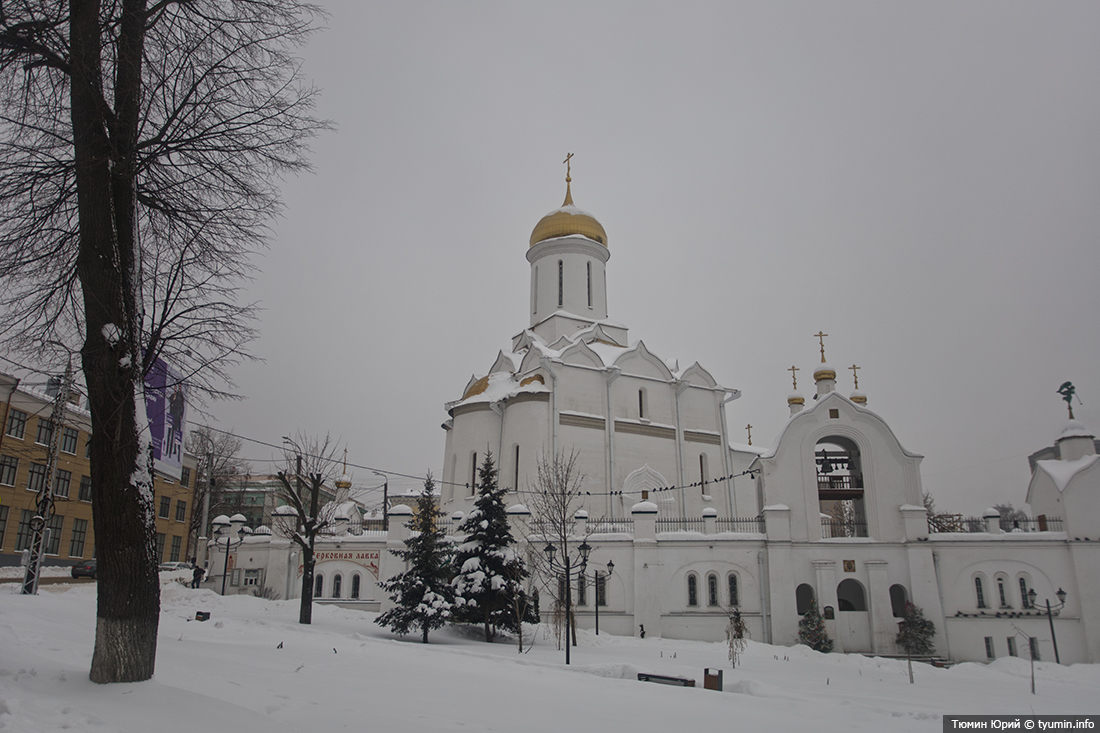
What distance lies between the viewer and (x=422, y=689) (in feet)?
28.0

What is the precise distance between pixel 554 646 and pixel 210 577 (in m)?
14.2

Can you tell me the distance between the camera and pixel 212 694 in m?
6.80

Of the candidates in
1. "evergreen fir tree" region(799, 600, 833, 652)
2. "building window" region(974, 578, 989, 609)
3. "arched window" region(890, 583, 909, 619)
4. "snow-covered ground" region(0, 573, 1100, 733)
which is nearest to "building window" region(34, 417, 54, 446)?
"snow-covered ground" region(0, 573, 1100, 733)

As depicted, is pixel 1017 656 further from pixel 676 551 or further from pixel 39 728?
pixel 39 728

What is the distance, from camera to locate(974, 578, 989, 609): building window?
20.1 metres

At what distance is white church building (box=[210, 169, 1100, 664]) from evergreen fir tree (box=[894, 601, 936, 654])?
239 millimetres

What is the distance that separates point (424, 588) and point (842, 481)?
44.6 feet

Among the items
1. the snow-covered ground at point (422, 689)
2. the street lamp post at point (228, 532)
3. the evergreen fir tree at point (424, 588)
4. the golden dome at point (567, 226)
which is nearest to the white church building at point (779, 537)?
the street lamp post at point (228, 532)

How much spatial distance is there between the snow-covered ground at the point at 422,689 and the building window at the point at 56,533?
1569 centimetres

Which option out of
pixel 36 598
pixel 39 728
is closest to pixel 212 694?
pixel 39 728

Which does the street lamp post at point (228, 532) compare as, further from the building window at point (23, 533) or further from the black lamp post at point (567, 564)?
the black lamp post at point (567, 564)

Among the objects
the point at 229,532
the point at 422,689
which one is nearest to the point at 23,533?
the point at 229,532

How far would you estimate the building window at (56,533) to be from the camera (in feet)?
94.9

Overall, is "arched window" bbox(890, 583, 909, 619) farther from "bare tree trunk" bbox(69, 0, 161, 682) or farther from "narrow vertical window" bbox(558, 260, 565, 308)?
"bare tree trunk" bbox(69, 0, 161, 682)
